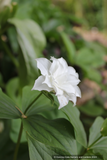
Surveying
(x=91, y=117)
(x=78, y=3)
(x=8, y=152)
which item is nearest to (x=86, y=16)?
(x=78, y=3)

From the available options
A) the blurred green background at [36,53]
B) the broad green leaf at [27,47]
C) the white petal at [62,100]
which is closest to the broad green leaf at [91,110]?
the blurred green background at [36,53]

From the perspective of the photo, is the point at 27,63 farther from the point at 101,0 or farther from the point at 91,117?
the point at 101,0

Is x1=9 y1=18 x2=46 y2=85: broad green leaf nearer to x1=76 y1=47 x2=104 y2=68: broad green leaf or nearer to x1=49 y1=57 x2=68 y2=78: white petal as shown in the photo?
x1=49 y1=57 x2=68 y2=78: white petal

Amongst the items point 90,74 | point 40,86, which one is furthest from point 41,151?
point 90,74

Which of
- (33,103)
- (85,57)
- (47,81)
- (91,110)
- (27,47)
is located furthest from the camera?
(85,57)

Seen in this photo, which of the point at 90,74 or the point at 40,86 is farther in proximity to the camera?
the point at 90,74

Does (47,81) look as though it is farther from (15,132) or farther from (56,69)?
(15,132)
